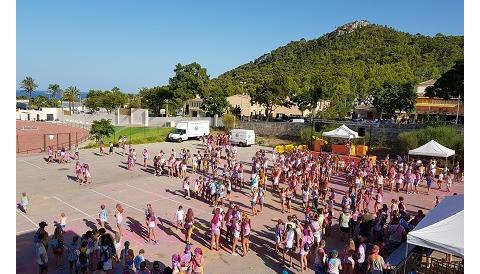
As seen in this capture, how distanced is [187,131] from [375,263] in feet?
108

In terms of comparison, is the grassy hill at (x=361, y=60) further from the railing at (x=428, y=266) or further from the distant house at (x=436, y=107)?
the railing at (x=428, y=266)

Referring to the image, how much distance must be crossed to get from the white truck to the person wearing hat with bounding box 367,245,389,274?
31.8m

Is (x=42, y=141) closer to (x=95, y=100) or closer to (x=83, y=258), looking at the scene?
(x=83, y=258)

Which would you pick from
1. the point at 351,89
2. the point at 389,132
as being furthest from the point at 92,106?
the point at 389,132

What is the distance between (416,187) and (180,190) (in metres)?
13.0

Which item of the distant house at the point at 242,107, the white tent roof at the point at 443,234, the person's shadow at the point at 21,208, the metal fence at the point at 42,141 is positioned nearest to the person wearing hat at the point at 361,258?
the white tent roof at the point at 443,234

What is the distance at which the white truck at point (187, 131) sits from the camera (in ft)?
132

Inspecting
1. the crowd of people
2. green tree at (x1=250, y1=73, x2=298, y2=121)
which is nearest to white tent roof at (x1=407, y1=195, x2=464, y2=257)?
the crowd of people

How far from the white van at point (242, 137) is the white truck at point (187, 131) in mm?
4945

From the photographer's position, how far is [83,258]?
9.79 meters

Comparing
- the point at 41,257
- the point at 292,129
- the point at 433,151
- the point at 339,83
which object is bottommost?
the point at 41,257

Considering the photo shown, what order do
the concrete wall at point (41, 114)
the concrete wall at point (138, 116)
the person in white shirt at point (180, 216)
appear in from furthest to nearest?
the concrete wall at point (41, 114), the concrete wall at point (138, 116), the person in white shirt at point (180, 216)

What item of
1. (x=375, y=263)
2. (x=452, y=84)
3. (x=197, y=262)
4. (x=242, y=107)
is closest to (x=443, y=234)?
(x=375, y=263)

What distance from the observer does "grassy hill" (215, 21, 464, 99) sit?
79750 millimetres
